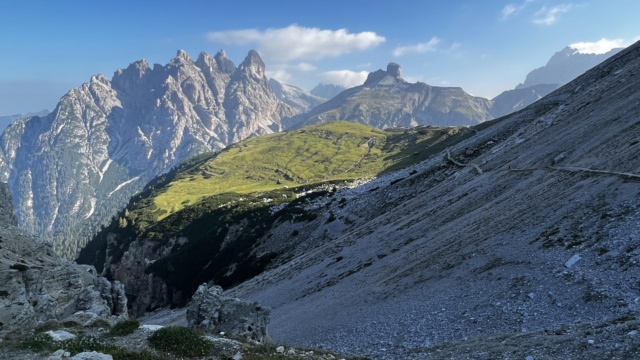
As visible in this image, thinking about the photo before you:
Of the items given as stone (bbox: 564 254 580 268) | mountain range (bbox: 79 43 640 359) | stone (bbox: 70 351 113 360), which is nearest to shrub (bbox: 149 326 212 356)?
stone (bbox: 70 351 113 360)

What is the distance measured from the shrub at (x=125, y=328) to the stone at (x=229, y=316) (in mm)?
8910

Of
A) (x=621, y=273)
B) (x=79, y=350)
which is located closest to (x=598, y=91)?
(x=621, y=273)

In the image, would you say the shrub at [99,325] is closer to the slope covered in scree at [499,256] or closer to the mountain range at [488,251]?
the mountain range at [488,251]

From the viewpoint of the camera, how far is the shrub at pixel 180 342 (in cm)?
1933

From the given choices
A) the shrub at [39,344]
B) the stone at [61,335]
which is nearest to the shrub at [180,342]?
the stone at [61,335]

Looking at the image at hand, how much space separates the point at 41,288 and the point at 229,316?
1003 inches

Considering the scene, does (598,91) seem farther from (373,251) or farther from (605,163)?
(373,251)

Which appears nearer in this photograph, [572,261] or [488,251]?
[572,261]

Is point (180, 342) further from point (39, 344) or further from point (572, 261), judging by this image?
point (572, 261)

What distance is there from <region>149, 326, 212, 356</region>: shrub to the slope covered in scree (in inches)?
493

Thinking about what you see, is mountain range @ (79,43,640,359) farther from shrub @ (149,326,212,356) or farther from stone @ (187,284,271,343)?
shrub @ (149,326,212,356)

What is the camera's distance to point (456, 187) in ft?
225

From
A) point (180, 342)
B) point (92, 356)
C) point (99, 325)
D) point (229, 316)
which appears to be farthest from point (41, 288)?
point (92, 356)

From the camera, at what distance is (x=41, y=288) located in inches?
1715
